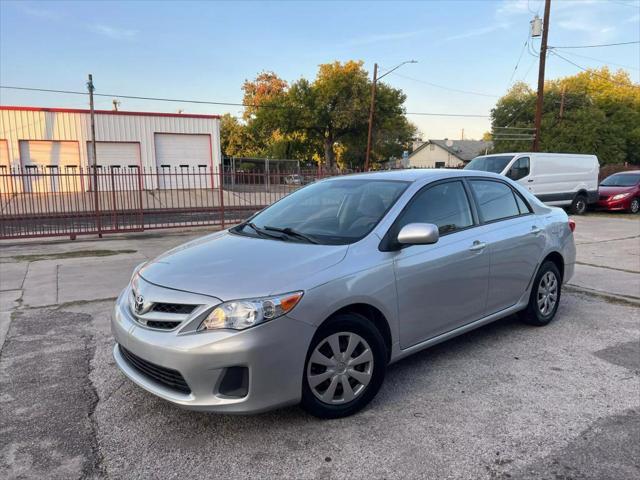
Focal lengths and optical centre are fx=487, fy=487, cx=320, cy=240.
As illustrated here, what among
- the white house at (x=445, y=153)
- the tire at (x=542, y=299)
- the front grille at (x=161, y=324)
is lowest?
the tire at (x=542, y=299)

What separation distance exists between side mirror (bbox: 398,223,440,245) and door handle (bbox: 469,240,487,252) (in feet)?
2.59

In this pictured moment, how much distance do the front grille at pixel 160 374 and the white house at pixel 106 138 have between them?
2262 centimetres

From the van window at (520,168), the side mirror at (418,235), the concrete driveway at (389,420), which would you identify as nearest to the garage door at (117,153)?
the van window at (520,168)

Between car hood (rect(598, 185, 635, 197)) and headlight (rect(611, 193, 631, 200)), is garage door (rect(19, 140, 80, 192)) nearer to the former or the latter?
car hood (rect(598, 185, 635, 197))

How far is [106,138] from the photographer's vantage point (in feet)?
86.1

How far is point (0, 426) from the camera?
10.1 feet

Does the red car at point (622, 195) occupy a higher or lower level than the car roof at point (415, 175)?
lower

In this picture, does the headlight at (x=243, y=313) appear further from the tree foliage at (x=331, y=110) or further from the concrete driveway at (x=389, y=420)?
the tree foliage at (x=331, y=110)

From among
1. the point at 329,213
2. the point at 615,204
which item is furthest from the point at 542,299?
the point at 615,204

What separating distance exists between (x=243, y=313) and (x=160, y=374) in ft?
2.20

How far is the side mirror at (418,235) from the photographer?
129 inches

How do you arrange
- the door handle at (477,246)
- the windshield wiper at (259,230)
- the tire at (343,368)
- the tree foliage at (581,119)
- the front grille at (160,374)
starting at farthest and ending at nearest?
the tree foliage at (581,119)
the door handle at (477,246)
the windshield wiper at (259,230)
the tire at (343,368)
the front grille at (160,374)

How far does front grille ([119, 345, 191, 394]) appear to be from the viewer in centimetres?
278

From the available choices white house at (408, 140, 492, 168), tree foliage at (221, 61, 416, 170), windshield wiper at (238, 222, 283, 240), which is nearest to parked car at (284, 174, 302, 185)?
windshield wiper at (238, 222, 283, 240)
